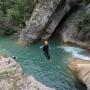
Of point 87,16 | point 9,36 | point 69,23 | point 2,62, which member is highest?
point 2,62

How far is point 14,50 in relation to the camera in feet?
98.5

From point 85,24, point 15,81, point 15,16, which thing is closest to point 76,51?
point 85,24

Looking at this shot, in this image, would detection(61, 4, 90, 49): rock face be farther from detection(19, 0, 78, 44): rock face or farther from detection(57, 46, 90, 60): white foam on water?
detection(19, 0, 78, 44): rock face

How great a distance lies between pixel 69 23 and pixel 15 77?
20987 millimetres

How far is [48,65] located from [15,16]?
1703 cm

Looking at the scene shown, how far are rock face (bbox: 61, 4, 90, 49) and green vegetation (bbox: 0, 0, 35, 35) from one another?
6354 millimetres

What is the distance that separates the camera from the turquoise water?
65.4ft

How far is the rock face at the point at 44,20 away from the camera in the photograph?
1342 inches

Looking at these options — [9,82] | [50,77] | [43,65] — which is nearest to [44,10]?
[43,65]

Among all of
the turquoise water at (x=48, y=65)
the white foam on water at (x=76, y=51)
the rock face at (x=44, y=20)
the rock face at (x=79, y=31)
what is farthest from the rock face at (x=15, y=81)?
the rock face at (x=44, y=20)

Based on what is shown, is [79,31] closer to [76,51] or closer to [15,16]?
[76,51]

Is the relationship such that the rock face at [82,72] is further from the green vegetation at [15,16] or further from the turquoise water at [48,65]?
the green vegetation at [15,16]

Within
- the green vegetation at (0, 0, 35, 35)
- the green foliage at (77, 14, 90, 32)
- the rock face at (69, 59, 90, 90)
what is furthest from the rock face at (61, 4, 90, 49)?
the rock face at (69, 59, 90, 90)

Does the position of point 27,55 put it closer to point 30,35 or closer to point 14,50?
point 14,50
